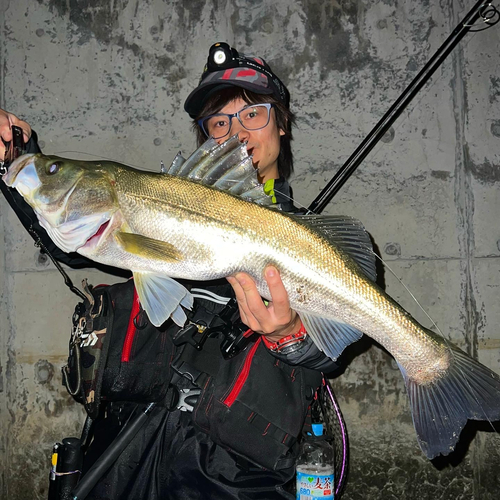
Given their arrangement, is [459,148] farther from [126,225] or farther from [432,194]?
[126,225]

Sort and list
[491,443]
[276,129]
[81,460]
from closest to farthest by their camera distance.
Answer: [81,460]
[276,129]
[491,443]

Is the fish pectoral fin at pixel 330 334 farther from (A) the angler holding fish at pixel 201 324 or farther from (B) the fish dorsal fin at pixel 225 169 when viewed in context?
(B) the fish dorsal fin at pixel 225 169

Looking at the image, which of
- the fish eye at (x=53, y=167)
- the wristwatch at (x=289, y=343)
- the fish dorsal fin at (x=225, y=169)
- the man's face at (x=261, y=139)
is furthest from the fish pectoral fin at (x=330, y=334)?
the fish eye at (x=53, y=167)

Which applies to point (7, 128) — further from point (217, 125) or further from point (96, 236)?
point (217, 125)

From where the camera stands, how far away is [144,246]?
1.74m

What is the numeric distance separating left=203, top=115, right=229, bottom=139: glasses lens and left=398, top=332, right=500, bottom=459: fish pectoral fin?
1465 millimetres

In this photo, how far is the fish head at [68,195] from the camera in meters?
1.77

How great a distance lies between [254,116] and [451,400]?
65.6 inches

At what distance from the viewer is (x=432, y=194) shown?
10.7 feet

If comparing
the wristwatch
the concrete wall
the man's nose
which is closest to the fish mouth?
the man's nose

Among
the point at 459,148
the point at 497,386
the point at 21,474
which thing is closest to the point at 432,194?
the point at 459,148

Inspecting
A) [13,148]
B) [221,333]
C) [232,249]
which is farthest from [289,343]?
[13,148]

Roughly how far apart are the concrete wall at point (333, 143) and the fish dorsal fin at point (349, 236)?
1.37 meters

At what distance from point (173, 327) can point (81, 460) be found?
2.83ft
